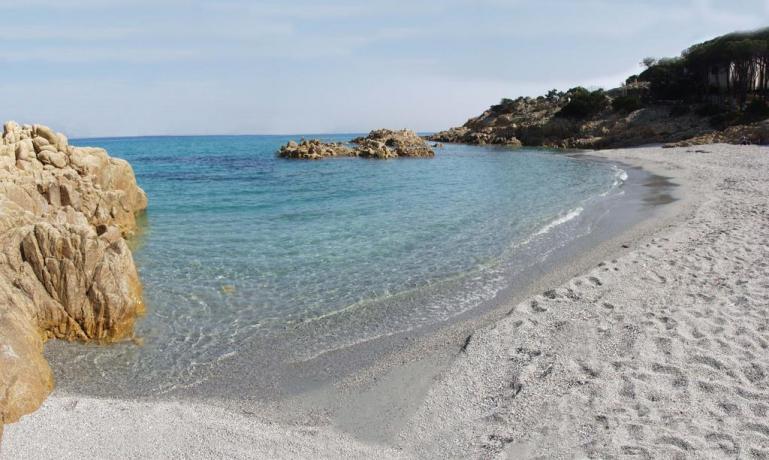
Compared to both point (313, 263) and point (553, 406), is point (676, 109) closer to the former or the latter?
point (313, 263)

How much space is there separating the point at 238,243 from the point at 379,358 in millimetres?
9076

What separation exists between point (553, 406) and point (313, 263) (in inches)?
330

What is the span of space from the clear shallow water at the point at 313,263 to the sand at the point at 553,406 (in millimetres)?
1483

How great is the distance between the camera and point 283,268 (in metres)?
13.1

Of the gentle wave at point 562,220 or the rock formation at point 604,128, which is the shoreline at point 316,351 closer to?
the gentle wave at point 562,220

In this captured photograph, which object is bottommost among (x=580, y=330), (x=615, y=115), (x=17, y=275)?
(x=580, y=330)

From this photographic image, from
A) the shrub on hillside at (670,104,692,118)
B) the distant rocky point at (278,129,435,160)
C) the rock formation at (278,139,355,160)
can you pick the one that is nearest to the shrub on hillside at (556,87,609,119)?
the shrub on hillside at (670,104,692,118)

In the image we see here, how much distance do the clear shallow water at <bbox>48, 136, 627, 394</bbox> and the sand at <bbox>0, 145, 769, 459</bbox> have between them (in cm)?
148

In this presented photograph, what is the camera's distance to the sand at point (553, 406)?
5.52 m

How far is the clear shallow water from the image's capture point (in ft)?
28.7

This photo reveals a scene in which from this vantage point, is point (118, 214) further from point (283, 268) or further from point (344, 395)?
point (344, 395)

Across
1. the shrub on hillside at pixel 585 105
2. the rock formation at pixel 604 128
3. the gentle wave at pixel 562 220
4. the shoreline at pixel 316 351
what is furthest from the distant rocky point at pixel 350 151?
the shoreline at pixel 316 351

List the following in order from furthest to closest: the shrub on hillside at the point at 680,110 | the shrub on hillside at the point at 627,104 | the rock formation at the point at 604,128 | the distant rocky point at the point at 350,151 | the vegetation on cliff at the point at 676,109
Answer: the shrub on hillside at the point at 627,104 < the shrub on hillside at the point at 680,110 < the distant rocky point at the point at 350,151 < the rock formation at the point at 604,128 < the vegetation on cliff at the point at 676,109

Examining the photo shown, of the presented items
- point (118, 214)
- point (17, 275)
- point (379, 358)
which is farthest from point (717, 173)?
point (17, 275)
